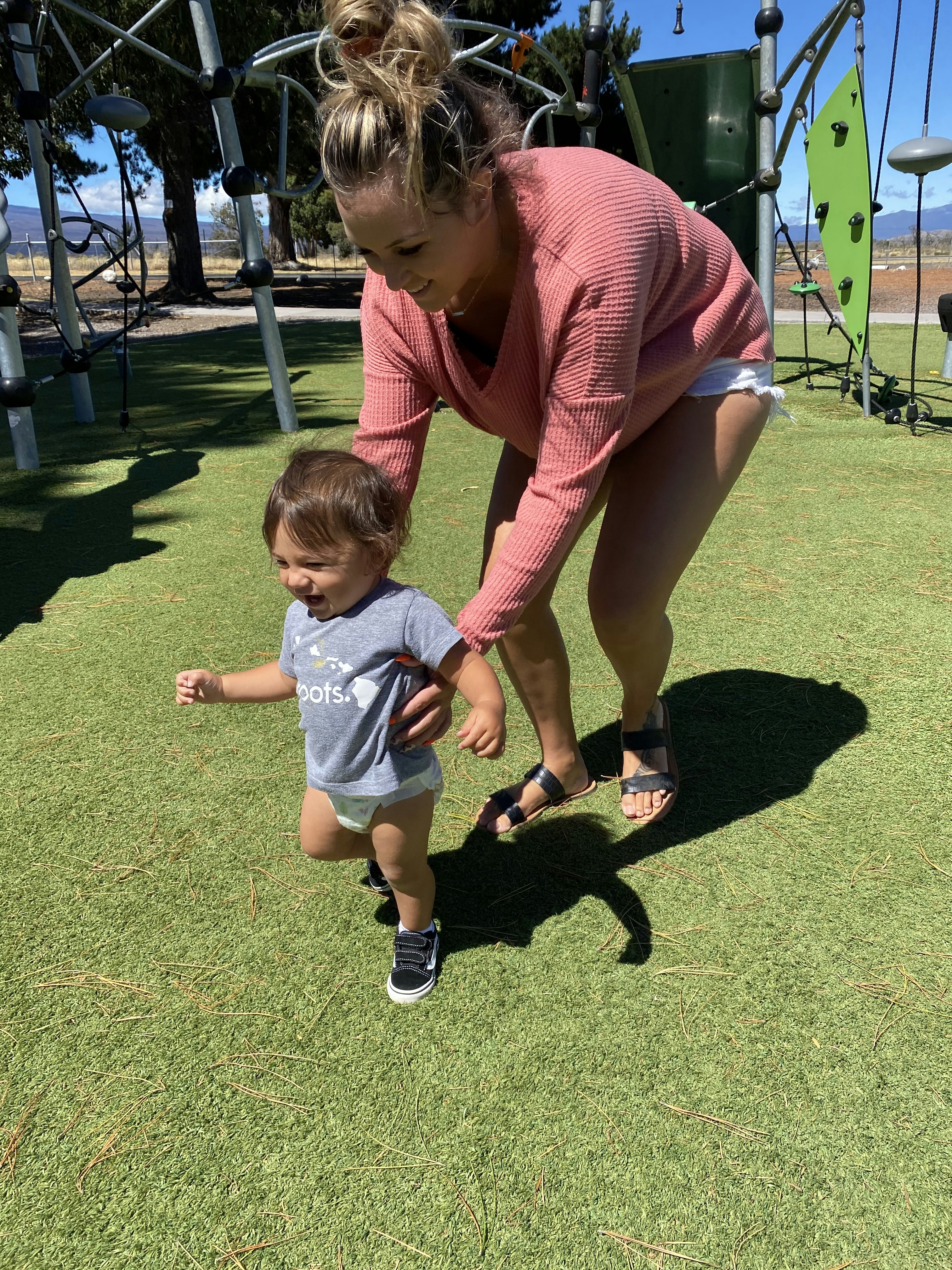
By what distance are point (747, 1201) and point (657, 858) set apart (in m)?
0.86

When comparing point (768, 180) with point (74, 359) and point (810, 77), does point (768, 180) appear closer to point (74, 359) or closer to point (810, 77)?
point (810, 77)

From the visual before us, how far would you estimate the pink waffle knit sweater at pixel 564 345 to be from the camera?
5.41ft

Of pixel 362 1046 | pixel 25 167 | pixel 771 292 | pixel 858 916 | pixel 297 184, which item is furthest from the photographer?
pixel 297 184

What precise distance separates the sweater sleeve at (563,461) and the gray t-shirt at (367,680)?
0.27ft

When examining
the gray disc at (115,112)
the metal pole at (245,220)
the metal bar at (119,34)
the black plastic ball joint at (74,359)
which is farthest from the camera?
the black plastic ball joint at (74,359)

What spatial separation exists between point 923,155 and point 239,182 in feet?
13.3

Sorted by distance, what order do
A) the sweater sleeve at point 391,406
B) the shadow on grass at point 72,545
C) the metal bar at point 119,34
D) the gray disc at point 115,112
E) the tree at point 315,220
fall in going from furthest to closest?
the tree at point 315,220 < the gray disc at point 115,112 < the metal bar at point 119,34 < the shadow on grass at point 72,545 < the sweater sleeve at point 391,406

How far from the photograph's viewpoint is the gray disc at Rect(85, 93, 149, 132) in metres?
Answer: 5.21

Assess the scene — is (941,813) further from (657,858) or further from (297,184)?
(297,184)

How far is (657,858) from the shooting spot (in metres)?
2.21

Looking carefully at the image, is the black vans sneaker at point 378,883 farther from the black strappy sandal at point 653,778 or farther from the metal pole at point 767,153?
the metal pole at point 767,153

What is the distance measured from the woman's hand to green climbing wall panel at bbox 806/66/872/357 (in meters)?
5.45

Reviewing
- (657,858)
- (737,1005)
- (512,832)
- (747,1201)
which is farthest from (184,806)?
(747,1201)

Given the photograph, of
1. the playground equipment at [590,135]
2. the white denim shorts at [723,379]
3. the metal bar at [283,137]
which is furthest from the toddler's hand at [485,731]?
the metal bar at [283,137]
